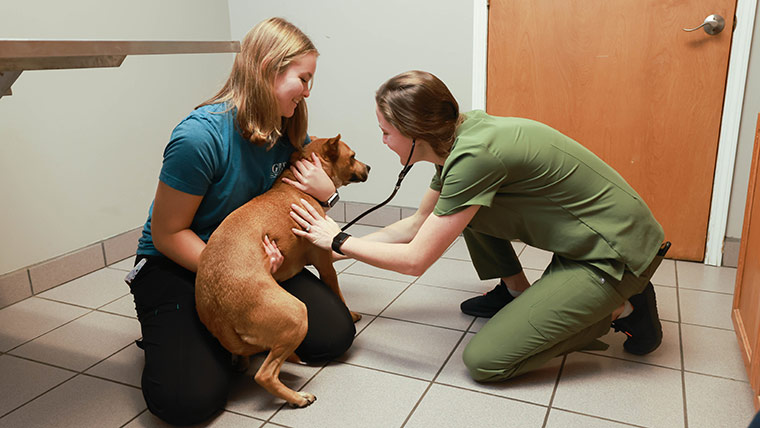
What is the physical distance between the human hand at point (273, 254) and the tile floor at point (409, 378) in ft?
1.28

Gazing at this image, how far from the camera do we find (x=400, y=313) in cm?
234

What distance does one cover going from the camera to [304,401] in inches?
66.9

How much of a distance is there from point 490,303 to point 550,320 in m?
0.54

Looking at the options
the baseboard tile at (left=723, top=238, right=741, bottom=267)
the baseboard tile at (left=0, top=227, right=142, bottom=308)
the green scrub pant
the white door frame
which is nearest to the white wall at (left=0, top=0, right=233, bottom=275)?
the baseboard tile at (left=0, top=227, right=142, bottom=308)

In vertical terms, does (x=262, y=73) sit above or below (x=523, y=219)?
above

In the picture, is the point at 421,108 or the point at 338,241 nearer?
the point at 421,108

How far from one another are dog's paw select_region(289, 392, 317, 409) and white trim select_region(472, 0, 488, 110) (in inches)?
78.4

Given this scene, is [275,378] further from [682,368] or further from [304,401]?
[682,368]

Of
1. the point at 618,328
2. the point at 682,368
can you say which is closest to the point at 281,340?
the point at 618,328

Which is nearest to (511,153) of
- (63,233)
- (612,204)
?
(612,204)

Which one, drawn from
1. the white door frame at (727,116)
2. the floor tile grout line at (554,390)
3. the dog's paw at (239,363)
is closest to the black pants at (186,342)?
the dog's paw at (239,363)

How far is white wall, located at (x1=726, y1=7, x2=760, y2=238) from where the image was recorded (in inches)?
100

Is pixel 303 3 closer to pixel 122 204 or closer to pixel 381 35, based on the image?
pixel 381 35

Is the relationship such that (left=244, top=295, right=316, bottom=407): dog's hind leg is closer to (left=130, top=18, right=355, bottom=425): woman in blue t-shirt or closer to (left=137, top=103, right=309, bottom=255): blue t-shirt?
(left=130, top=18, right=355, bottom=425): woman in blue t-shirt
